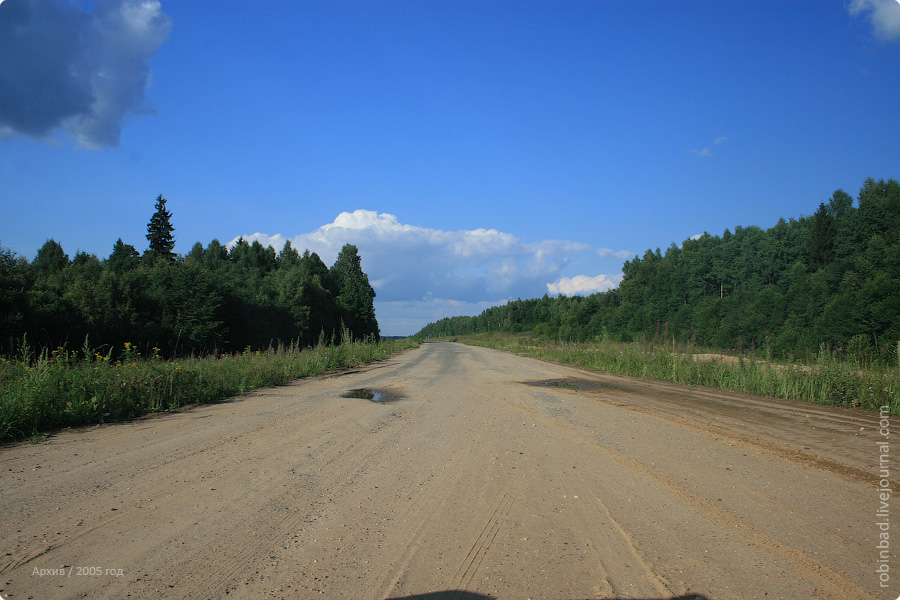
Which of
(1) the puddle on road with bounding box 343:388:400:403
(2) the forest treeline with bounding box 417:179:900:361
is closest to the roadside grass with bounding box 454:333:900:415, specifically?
(2) the forest treeline with bounding box 417:179:900:361

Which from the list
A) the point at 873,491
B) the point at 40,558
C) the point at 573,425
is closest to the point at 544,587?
the point at 40,558

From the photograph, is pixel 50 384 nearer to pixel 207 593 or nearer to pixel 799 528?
pixel 207 593

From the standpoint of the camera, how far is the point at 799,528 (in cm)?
379

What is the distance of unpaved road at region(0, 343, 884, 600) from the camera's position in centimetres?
295

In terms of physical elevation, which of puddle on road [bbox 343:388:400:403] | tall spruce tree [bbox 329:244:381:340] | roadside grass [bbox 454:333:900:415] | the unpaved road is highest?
tall spruce tree [bbox 329:244:381:340]

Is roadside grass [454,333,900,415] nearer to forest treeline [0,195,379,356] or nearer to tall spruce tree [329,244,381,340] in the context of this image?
forest treeline [0,195,379,356]

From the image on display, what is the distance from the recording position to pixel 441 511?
4.13 metres

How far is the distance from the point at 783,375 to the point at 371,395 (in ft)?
34.4

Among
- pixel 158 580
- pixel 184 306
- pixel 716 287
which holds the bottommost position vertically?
pixel 158 580

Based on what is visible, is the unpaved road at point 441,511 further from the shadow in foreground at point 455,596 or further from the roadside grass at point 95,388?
the roadside grass at point 95,388

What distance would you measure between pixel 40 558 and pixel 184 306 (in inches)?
1121

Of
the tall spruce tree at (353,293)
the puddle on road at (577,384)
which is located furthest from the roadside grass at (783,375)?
the tall spruce tree at (353,293)

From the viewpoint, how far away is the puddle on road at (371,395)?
422 inches

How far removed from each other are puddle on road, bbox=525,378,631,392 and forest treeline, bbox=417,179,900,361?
515 cm
